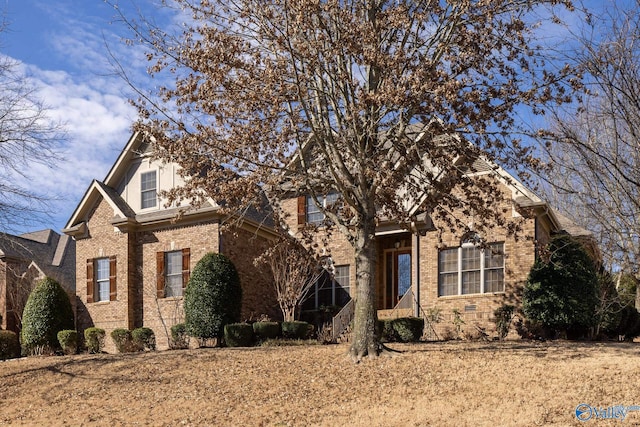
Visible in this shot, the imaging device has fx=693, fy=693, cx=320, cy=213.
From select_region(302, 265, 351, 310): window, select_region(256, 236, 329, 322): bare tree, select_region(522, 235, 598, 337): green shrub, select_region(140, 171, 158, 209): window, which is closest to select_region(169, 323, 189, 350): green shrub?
select_region(256, 236, 329, 322): bare tree

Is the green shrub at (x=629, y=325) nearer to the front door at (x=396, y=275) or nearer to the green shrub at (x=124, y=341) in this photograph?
the front door at (x=396, y=275)

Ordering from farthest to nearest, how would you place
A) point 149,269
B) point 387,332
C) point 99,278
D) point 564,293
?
point 99,278, point 149,269, point 387,332, point 564,293

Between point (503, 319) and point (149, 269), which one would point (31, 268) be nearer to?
point (149, 269)

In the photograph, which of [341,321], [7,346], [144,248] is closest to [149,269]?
[144,248]

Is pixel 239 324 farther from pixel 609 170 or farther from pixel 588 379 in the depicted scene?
pixel 609 170

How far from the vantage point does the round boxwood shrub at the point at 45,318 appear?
22.7 m

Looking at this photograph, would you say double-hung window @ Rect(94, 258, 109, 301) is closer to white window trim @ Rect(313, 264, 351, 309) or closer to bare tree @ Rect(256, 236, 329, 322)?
bare tree @ Rect(256, 236, 329, 322)

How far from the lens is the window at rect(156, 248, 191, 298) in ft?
76.0

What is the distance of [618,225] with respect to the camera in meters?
11.8

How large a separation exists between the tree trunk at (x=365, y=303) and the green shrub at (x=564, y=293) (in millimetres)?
6608

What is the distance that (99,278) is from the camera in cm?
2508

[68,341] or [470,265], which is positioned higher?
[470,265]

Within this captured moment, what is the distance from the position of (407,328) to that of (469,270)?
10.5ft

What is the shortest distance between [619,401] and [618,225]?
293 centimetres
